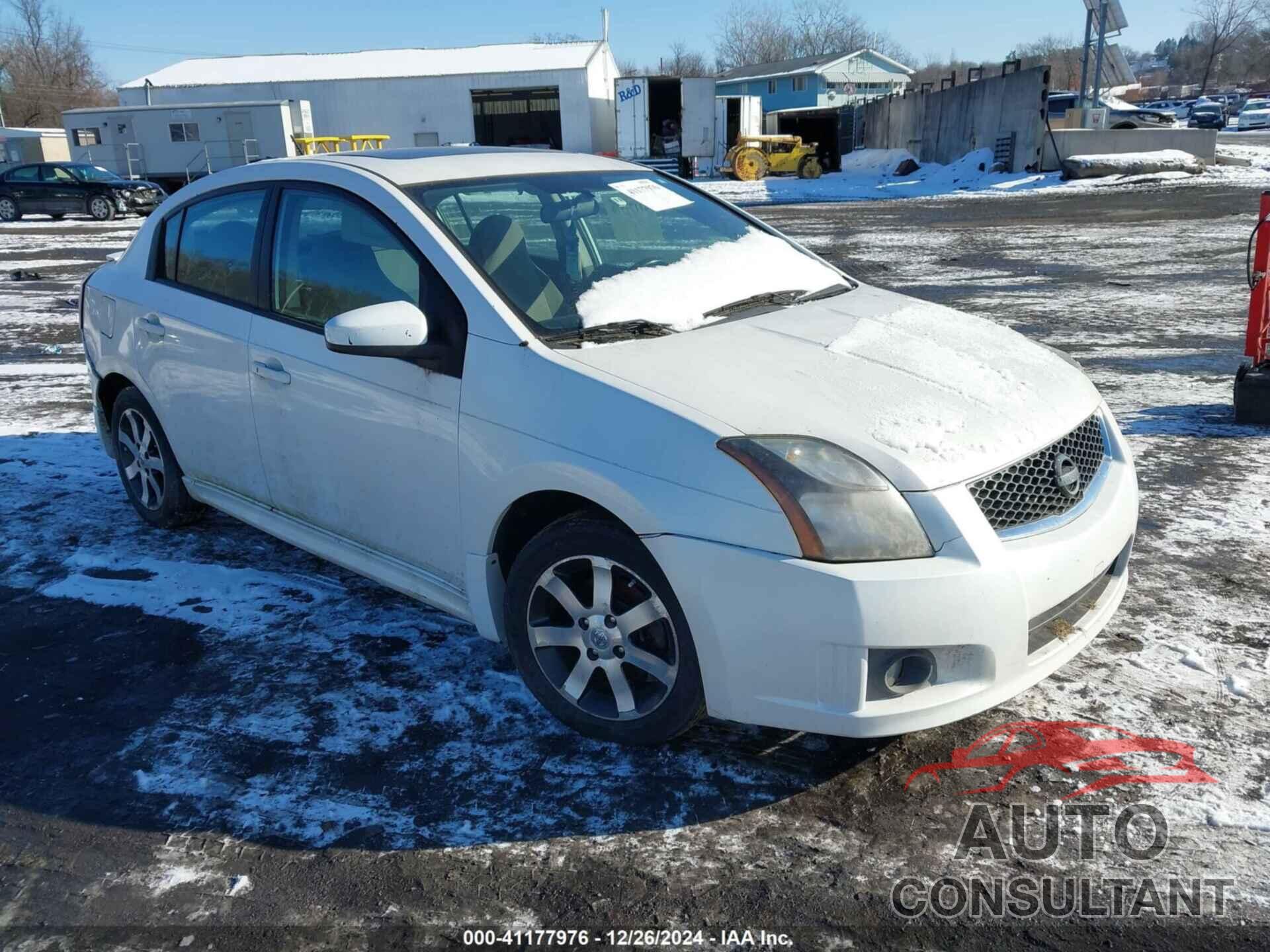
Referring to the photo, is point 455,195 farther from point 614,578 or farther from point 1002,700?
point 1002,700

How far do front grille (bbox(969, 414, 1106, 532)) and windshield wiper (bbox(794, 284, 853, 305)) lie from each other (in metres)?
1.15

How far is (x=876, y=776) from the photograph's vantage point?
2908mm

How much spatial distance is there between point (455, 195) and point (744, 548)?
6.00 ft

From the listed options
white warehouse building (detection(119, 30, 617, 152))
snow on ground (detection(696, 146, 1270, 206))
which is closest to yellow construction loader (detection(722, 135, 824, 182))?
snow on ground (detection(696, 146, 1270, 206))

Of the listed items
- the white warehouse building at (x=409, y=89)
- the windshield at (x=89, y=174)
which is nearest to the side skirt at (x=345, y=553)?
the windshield at (x=89, y=174)

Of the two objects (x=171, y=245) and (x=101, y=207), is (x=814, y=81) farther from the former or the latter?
(x=171, y=245)

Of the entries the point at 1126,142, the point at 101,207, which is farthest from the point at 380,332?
the point at 1126,142

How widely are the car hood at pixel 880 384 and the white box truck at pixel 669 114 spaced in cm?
3485

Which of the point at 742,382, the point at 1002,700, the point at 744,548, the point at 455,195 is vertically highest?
the point at 455,195

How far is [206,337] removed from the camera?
416 centimetres

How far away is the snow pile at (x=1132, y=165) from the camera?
2652cm

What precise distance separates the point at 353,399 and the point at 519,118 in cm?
5833

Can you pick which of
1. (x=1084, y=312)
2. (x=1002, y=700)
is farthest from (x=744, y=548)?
(x=1084, y=312)

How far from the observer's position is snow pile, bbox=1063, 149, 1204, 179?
26516 millimetres
